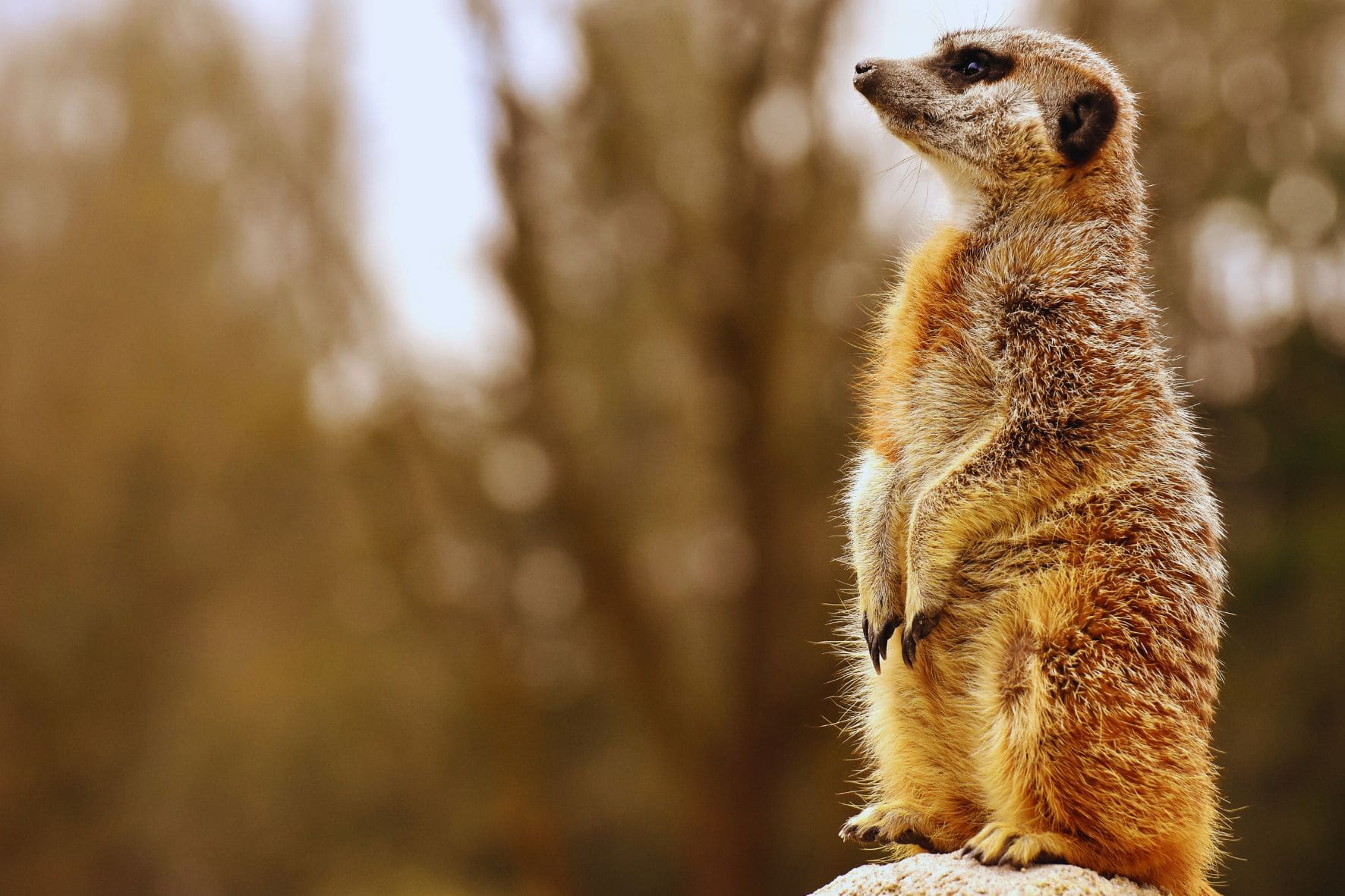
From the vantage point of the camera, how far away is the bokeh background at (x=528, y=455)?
7.61 m

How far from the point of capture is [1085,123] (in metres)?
2.10

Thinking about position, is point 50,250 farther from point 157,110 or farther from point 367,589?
point 367,589

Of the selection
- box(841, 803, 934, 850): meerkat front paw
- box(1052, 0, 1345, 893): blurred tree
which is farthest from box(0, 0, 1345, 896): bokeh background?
box(841, 803, 934, 850): meerkat front paw

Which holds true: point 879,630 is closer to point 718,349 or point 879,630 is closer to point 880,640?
point 880,640

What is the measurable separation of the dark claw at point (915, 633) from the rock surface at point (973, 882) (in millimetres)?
297

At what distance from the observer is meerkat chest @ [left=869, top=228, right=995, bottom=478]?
2039 mm

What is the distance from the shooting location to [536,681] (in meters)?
10.3

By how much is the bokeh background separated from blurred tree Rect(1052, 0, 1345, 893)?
3 centimetres

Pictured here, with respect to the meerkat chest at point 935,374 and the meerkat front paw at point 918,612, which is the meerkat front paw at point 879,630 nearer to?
the meerkat front paw at point 918,612

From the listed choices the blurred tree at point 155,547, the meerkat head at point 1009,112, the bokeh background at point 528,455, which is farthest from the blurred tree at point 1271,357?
the blurred tree at point 155,547

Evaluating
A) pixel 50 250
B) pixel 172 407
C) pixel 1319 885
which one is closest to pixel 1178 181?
pixel 1319 885

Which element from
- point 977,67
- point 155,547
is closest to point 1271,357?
point 977,67

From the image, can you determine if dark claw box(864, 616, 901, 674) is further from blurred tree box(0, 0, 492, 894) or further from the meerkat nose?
blurred tree box(0, 0, 492, 894)

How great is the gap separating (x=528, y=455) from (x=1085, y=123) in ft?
22.0
